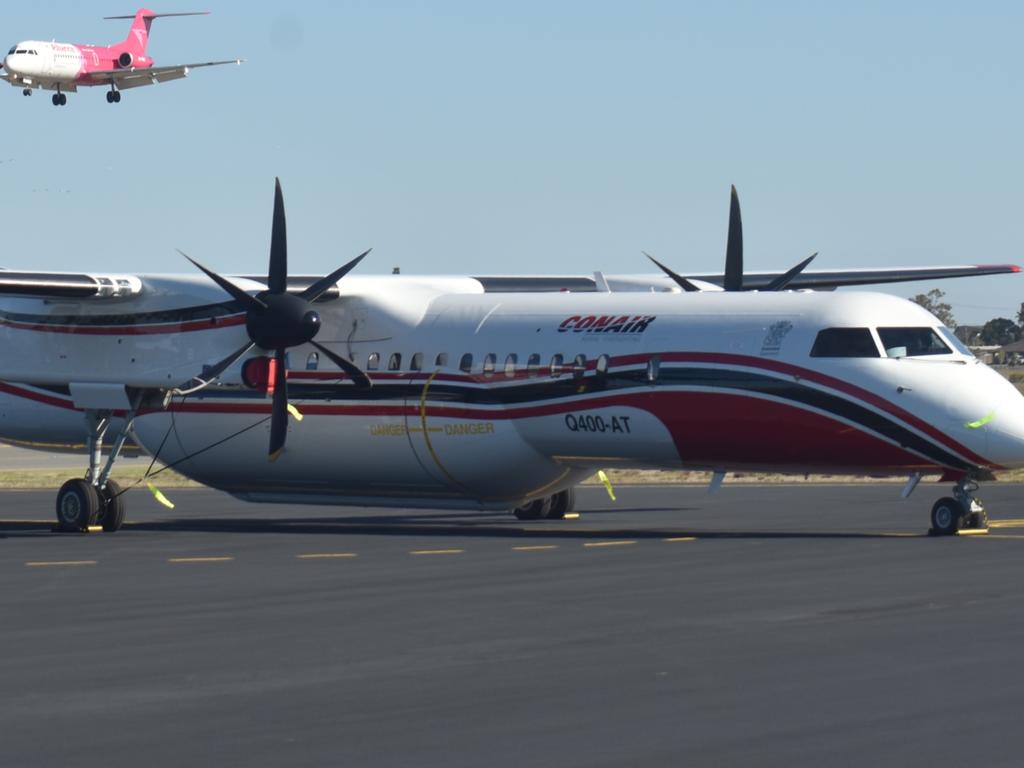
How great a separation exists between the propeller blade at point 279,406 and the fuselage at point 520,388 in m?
0.54

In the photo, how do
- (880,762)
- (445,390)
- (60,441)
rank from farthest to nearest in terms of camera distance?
1. (60,441)
2. (445,390)
3. (880,762)

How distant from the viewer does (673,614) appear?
16.5 meters

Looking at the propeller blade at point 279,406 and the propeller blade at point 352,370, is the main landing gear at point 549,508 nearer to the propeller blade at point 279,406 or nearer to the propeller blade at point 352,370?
the propeller blade at point 352,370

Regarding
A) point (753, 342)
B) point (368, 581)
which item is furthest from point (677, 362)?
point (368, 581)

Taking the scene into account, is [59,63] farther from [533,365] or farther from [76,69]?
[533,365]

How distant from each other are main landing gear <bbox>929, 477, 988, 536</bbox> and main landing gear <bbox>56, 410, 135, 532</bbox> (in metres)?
13.2

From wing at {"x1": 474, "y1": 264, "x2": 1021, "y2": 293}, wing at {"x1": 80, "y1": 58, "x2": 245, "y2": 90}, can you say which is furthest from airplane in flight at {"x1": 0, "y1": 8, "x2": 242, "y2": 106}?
wing at {"x1": 474, "y1": 264, "x2": 1021, "y2": 293}

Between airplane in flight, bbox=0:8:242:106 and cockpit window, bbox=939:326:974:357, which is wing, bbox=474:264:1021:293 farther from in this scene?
airplane in flight, bbox=0:8:242:106

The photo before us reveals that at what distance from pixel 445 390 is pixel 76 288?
20.7ft

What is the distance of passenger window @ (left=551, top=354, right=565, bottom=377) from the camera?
87.7ft

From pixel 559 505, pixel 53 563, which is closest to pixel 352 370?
pixel 559 505

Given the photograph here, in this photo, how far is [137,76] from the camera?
6812 centimetres

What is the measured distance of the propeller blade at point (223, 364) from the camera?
93.5 ft

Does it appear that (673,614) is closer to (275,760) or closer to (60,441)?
(275,760)
